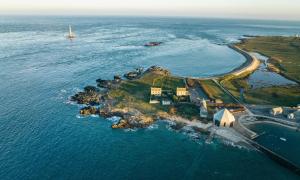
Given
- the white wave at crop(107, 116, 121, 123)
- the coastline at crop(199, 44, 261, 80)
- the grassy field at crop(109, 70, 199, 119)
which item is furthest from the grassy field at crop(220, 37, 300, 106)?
the white wave at crop(107, 116, 121, 123)

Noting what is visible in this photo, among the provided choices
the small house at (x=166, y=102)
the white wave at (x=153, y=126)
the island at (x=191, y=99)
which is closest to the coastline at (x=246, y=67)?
the island at (x=191, y=99)

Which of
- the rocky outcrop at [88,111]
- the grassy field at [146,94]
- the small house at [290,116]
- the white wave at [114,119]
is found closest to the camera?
the white wave at [114,119]

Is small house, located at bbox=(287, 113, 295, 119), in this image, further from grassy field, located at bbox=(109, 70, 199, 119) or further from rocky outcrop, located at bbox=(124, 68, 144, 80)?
rocky outcrop, located at bbox=(124, 68, 144, 80)

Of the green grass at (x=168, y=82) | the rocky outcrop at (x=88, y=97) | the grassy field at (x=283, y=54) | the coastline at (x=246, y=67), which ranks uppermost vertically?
the grassy field at (x=283, y=54)

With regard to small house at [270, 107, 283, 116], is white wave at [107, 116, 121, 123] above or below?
below

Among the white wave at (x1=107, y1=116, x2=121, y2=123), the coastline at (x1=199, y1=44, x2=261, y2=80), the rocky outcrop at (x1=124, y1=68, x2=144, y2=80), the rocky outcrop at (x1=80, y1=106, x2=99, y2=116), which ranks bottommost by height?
the white wave at (x1=107, y1=116, x2=121, y2=123)

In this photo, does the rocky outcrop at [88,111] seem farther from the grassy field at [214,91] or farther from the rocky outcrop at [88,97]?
the grassy field at [214,91]
